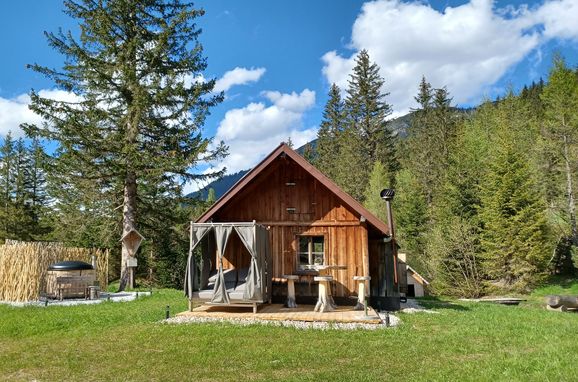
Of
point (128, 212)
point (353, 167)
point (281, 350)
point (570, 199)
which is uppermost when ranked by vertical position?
point (353, 167)

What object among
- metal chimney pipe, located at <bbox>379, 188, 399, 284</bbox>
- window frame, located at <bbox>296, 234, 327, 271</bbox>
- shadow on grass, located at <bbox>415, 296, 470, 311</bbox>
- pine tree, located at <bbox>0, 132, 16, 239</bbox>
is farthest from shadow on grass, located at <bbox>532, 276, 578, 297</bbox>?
pine tree, located at <bbox>0, 132, 16, 239</bbox>

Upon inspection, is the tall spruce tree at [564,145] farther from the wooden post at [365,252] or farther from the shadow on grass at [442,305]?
the wooden post at [365,252]

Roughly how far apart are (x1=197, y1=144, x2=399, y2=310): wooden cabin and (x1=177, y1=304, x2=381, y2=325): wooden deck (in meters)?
1.06

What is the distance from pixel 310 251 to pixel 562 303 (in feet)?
36.3

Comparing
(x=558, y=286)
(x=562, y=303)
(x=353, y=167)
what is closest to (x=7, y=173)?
(x=353, y=167)

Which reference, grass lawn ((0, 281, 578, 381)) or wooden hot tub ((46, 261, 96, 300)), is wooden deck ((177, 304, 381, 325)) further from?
wooden hot tub ((46, 261, 96, 300))

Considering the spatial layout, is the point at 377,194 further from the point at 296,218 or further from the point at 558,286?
the point at 296,218

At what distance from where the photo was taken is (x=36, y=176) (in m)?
38.9

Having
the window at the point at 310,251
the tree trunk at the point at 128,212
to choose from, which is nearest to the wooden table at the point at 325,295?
the window at the point at 310,251

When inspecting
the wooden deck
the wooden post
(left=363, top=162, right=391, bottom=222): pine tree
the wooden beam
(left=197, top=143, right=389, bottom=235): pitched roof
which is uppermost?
(left=363, top=162, right=391, bottom=222): pine tree

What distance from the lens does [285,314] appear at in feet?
34.1

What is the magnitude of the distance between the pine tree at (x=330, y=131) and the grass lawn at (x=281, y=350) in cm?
3479

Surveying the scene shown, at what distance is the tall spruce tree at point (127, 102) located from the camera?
A: 1748 cm

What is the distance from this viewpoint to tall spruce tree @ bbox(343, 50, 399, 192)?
3950cm
